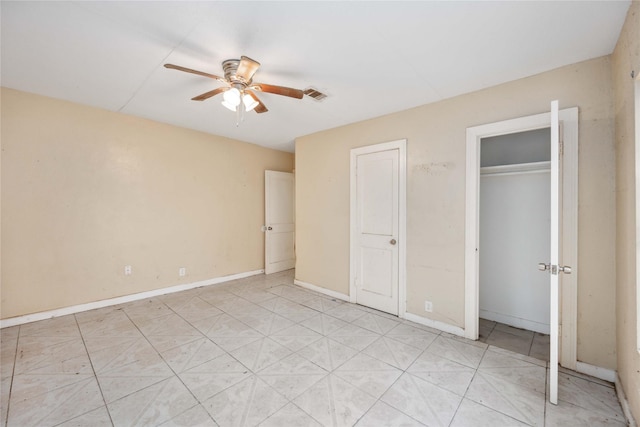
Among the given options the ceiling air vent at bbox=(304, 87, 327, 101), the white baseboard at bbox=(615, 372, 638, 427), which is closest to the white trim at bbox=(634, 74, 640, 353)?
the white baseboard at bbox=(615, 372, 638, 427)

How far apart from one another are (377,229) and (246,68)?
7.62 ft

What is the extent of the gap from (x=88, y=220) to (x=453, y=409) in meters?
4.24

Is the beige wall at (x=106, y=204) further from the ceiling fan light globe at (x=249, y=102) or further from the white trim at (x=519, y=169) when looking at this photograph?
the white trim at (x=519, y=169)

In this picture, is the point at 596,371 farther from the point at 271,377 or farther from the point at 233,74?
the point at 233,74

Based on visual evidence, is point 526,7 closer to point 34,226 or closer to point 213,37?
point 213,37

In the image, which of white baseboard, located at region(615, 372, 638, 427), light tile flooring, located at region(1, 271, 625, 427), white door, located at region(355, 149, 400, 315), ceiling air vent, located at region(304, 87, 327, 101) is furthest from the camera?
white door, located at region(355, 149, 400, 315)

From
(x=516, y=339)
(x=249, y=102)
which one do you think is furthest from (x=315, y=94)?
(x=516, y=339)

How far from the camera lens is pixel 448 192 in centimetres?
A: 276

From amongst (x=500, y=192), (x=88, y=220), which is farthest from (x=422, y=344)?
(x=88, y=220)

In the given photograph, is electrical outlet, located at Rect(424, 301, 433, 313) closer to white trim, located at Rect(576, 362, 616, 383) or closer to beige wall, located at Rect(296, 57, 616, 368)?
beige wall, located at Rect(296, 57, 616, 368)

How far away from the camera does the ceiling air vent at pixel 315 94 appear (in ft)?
8.72

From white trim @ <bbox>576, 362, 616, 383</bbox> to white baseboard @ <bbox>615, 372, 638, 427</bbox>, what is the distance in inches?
2.4

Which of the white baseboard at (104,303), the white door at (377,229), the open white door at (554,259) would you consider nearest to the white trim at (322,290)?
the white door at (377,229)

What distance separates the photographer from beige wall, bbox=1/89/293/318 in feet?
9.27
